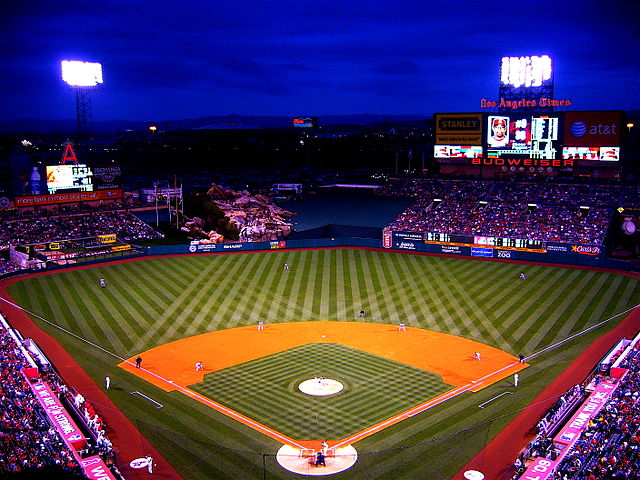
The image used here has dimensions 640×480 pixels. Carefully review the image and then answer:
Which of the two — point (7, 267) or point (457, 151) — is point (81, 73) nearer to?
point (7, 267)

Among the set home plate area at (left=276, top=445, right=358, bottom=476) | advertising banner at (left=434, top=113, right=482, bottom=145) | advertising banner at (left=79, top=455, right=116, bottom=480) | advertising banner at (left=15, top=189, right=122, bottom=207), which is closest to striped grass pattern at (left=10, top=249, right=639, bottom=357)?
advertising banner at (left=15, top=189, right=122, bottom=207)

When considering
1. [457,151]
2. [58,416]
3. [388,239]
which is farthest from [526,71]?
[58,416]

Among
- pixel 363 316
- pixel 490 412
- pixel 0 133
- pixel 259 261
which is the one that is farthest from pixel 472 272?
pixel 0 133

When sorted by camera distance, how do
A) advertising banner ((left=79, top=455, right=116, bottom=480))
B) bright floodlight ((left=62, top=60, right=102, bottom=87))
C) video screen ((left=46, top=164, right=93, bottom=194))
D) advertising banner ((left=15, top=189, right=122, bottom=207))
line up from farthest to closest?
bright floodlight ((left=62, top=60, right=102, bottom=87)), video screen ((left=46, top=164, right=93, bottom=194)), advertising banner ((left=15, top=189, right=122, bottom=207)), advertising banner ((left=79, top=455, right=116, bottom=480))

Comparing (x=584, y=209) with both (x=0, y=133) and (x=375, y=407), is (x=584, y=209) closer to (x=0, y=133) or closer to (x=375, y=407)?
(x=375, y=407)

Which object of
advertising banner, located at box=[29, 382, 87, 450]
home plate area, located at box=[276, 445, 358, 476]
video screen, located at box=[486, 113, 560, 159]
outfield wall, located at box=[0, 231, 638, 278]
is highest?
video screen, located at box=[486, 113, 560, 159]

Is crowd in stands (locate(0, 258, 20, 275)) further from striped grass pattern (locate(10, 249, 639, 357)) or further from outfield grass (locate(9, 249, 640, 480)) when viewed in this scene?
striped grass pattern (locate(10, 249, 639, 357))
